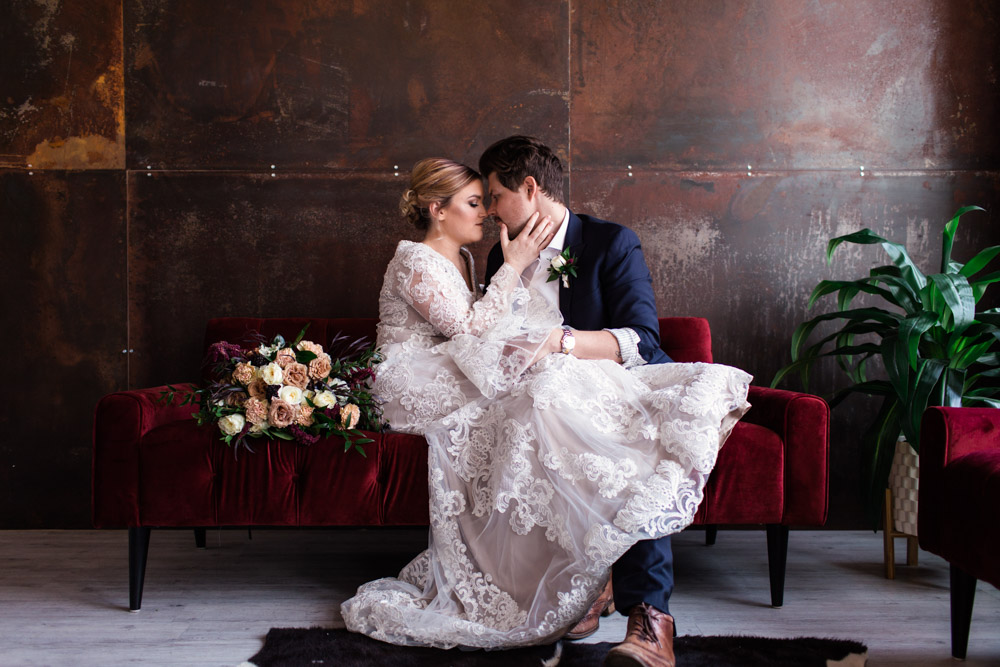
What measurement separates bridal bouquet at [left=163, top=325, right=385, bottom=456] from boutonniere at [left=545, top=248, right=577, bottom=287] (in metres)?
0.77

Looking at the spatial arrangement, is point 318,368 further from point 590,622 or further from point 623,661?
point 623,661

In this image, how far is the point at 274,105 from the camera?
10.8ft

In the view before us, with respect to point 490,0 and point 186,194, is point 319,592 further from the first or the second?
point 490,0

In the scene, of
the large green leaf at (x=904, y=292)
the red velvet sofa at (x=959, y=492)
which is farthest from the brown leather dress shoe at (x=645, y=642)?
the large green leaf at (x=904, y=292)

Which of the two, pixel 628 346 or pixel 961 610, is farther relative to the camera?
pixel 628 346

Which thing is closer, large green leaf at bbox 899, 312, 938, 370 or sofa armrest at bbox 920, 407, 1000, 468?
sofa armrest at bbox 920, 407, 1000, 468

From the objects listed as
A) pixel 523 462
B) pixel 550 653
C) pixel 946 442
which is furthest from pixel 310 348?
pixel 946 442

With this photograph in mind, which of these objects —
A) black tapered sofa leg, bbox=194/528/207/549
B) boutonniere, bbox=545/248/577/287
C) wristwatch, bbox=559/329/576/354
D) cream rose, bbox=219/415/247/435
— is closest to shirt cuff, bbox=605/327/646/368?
wristwatch, bbox=559/329/576/354

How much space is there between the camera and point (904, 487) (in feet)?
8.65

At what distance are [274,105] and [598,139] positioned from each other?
1534mm

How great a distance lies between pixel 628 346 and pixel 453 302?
620mm

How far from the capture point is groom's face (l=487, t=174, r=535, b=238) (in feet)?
8.64

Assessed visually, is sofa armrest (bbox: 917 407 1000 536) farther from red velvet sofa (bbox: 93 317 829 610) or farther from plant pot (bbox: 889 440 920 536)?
plant pot (bbox: 889 440 920 536)

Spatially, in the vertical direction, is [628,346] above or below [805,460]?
above
